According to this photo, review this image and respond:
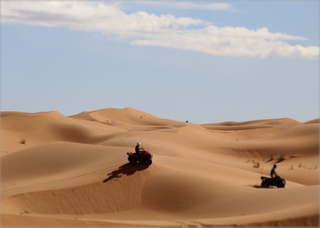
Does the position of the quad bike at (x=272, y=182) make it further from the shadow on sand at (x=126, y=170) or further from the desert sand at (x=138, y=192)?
the shadow on sand at (x=126, y=170)

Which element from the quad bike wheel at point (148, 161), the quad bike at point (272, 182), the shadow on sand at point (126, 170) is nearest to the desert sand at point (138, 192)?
the shadow on sand at point (126, 170)

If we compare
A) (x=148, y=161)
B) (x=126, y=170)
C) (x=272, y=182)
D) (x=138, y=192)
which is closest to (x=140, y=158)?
(x=148, y=161)

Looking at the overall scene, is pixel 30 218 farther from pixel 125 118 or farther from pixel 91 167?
pixel 125 118

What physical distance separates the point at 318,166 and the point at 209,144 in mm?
8080

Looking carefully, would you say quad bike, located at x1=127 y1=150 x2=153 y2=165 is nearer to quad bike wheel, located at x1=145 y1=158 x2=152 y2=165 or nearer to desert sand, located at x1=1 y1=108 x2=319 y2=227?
quad bike wheel, located at x1=145 y1=158 x2=152 y2=165

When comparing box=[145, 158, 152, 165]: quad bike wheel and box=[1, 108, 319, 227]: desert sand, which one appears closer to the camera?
box=[1, 108, 319, 227]: desert sand

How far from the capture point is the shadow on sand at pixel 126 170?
21891 mm

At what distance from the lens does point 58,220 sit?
1483 cm

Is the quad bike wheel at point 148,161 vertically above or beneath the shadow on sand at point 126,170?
above

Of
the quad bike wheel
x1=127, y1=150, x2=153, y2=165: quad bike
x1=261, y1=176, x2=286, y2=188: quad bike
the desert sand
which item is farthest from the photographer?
the quad bike wheel

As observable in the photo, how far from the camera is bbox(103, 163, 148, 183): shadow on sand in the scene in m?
21.9

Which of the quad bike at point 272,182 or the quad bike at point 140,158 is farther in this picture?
the quad bike at point 140,158

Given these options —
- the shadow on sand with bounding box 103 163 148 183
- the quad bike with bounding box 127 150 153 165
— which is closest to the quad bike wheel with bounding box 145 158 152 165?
the quad bike with bounding box 127 150 153 165

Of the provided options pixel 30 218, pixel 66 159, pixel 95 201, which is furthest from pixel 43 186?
pixel 30 218
